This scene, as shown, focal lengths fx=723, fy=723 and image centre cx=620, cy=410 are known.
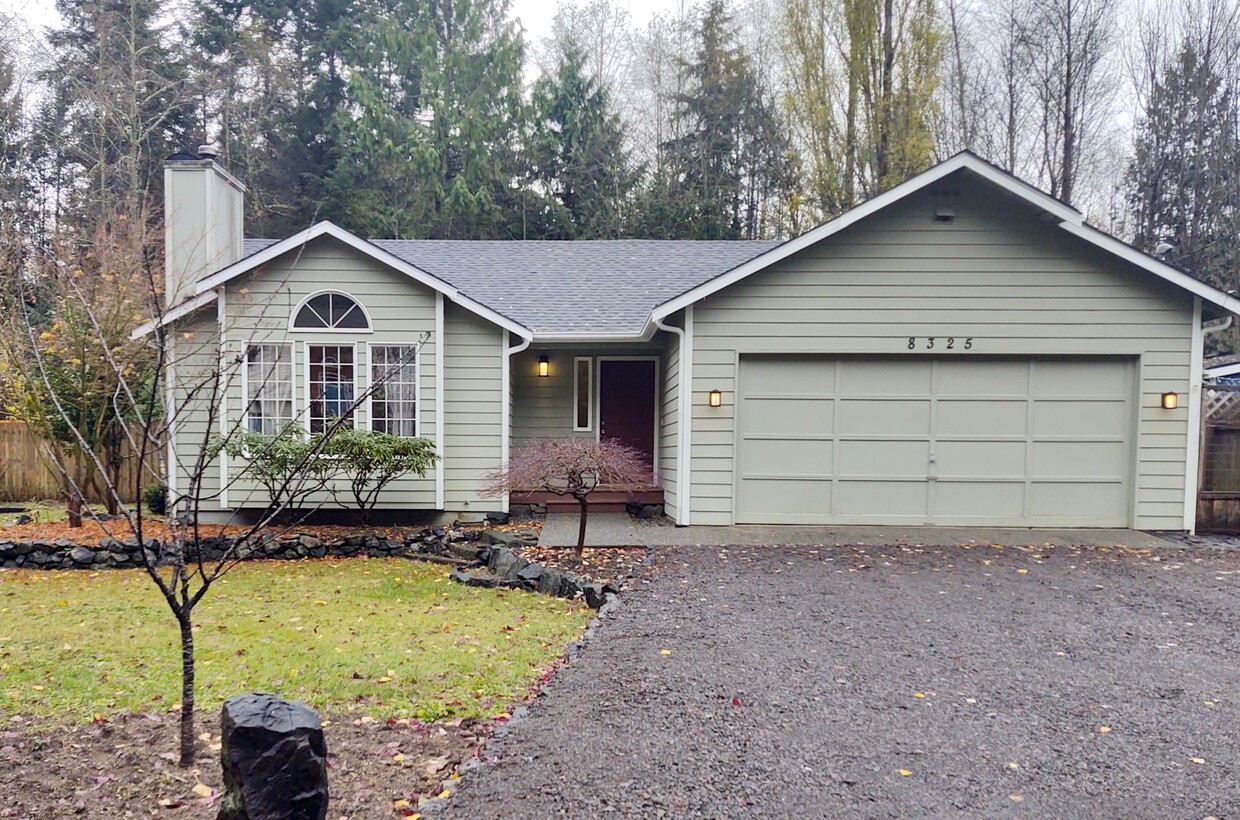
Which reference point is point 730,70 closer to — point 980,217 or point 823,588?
point 980,217

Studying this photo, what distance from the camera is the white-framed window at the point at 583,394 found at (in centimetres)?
1100

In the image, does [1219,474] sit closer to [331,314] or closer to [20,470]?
[331,314]

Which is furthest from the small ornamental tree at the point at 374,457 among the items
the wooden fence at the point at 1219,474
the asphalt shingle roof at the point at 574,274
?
the wooden fence at the point at 1219,474

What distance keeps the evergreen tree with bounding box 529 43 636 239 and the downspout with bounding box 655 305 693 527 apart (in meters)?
13.9

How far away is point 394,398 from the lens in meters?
9.15

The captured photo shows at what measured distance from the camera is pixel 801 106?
20.3 m

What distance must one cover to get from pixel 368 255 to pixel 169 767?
22.7ft

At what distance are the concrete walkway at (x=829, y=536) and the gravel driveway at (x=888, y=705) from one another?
55.8 inches

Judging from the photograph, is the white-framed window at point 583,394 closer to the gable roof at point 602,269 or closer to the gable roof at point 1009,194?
the gable roof at point 602,269

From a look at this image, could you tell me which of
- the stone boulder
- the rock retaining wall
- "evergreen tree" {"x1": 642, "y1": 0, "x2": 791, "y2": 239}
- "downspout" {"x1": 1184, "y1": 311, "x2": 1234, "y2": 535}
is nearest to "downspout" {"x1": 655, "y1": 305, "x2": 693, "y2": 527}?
the rock retaining wall

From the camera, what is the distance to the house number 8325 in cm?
858

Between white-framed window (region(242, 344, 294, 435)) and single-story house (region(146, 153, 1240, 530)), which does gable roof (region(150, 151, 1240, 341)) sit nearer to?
single-story house (region(146, 153, 1240, 530))

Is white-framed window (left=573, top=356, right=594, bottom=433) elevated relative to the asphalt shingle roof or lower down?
lower down

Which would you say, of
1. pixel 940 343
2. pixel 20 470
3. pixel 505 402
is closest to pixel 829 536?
pixel 940 343
